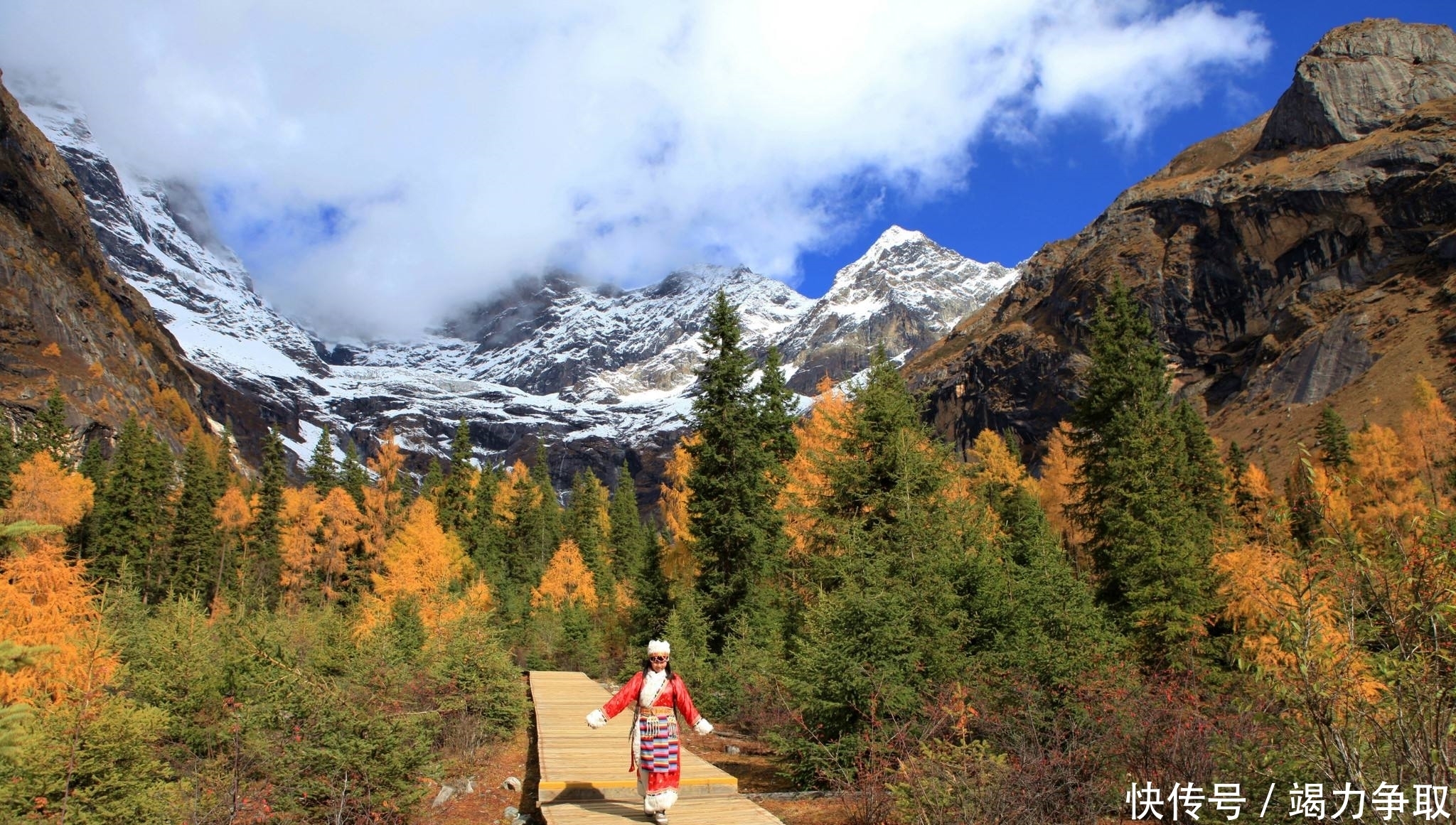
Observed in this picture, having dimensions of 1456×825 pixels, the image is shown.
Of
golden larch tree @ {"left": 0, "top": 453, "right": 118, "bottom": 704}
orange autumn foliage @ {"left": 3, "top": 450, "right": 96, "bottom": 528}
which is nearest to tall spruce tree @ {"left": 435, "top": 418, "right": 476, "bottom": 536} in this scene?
orange autumn foliage @ {"left": 3, "top": 450, "right": 96, "bottom": 528}

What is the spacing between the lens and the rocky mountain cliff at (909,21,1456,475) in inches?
3300

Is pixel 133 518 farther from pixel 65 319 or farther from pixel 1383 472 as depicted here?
pixel 1383 472

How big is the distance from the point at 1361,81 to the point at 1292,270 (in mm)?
38644

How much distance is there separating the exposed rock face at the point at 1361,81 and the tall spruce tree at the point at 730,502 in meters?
131

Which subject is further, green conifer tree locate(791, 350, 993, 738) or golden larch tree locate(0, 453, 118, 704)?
golden larch tree locate(0, 453, 118, 704)

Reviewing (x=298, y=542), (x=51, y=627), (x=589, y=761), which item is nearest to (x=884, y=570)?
(x=589, y=761)

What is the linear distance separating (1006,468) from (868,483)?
2791cm

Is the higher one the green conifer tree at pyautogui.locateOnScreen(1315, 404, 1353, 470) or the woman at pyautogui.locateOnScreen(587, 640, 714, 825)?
the green conifer tree at pyautogui.locateOnScreen(1315, 404, 1353, 470)

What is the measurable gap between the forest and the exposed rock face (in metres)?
109

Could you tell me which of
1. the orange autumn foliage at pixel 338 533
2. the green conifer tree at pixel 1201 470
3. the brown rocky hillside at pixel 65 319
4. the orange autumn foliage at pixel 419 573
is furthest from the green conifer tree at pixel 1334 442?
the brown rocky hillside at pixel 65 319

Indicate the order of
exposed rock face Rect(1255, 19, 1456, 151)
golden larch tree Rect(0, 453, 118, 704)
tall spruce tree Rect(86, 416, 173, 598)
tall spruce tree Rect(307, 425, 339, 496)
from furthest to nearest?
exposed rock face Rect(1255, 19, 1456, 151)
tall spruce tree Rect(307, 425, 339, 496)
tall spruce tree Rect(86, 416, 173, 598)
golden larch tree Rect(0, 453, 118, 704)

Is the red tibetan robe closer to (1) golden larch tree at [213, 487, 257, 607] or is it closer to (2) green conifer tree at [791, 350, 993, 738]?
(2) green conifer tree at [791, 350, 993, 738]

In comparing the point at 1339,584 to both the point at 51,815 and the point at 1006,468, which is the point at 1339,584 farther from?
the point at 1006,468

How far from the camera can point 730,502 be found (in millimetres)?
23562
